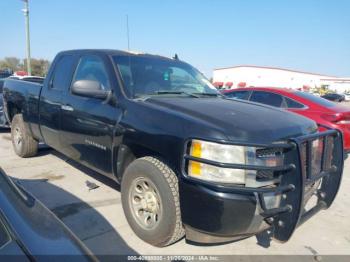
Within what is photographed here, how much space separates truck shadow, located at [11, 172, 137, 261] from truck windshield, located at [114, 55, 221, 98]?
1.41 m

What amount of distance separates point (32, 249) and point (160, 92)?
2.52 metres

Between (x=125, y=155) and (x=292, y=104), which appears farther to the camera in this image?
(x=292, y=104)

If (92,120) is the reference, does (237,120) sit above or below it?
above

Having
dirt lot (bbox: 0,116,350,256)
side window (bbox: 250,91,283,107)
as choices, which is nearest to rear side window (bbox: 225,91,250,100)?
side window (bbox: 250,91,283,107)

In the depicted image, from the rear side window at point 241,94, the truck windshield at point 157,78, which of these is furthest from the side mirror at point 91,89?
the rear side window at point 241,94

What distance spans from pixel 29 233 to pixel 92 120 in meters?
2.37

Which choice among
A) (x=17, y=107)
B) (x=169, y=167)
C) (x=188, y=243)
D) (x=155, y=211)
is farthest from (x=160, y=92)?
(x=17, y=107)

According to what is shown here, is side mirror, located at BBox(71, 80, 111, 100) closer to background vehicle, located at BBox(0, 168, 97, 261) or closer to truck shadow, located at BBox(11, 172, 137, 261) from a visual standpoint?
truck shadow, located at BBox(11, 172, 137, 261)

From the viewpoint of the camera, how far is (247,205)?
2445 millimetres

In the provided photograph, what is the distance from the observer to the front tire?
8.99 feet

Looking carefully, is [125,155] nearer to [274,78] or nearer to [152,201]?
[152,201]

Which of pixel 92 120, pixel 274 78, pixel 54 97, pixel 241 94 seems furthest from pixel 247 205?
pixel 274 78

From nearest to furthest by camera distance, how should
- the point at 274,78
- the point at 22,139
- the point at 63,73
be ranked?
the point at 63,73
the point at 22,139
the point at 274,78

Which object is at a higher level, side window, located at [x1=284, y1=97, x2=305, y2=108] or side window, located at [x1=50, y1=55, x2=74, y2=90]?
side window, located at [x1=50, y1=55, x2=74, y2=90]
